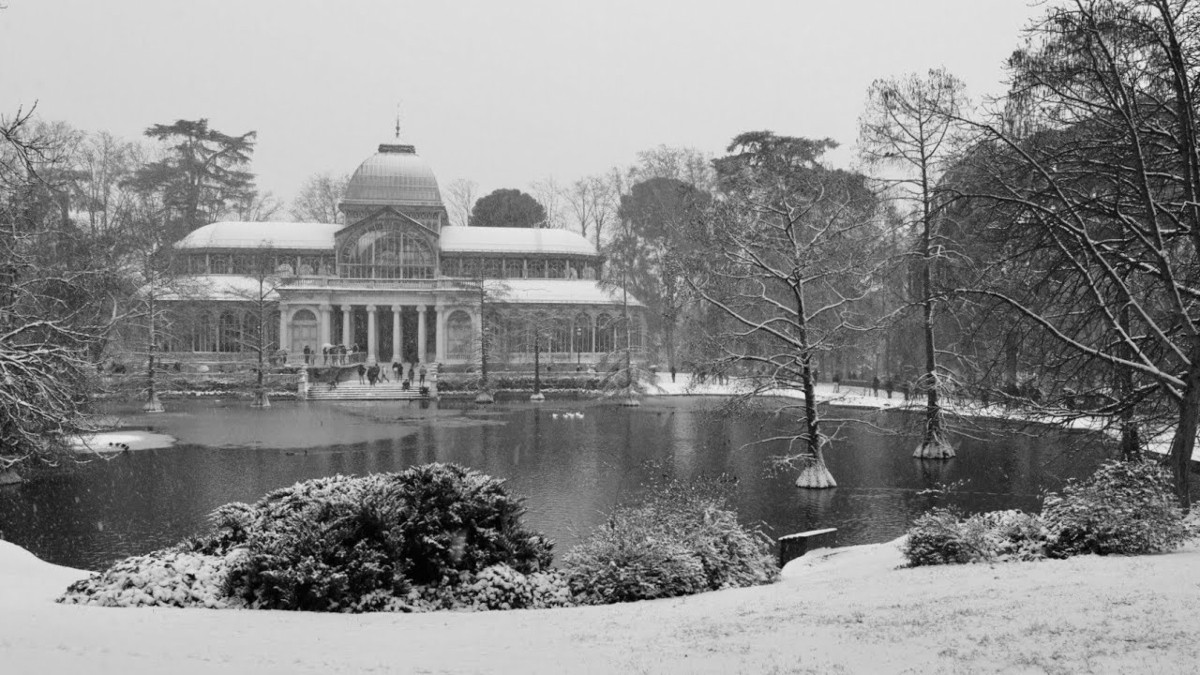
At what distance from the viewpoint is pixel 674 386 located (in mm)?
43562

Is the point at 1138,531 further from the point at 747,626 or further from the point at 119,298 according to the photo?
the point at 119,298

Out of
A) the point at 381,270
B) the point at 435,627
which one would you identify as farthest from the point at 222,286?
the point at 435,627

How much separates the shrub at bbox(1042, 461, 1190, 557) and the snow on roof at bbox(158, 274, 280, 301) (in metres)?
33.3

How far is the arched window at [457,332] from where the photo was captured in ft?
160

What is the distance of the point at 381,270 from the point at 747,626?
4629cm

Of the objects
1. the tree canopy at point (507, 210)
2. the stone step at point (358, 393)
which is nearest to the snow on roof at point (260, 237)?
the stone step at point (358, 393)

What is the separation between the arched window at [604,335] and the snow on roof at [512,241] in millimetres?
6451

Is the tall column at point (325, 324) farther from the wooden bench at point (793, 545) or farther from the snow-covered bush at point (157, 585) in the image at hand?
the snow-covered bush at point (157, 585)

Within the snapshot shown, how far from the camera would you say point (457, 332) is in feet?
161

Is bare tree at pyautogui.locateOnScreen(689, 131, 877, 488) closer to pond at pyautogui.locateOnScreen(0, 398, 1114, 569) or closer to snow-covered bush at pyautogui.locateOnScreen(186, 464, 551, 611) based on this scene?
pond at pyautogui.locateOnScreen(0, 398, 1114, 569)

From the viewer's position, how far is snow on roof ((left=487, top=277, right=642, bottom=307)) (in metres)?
48.2

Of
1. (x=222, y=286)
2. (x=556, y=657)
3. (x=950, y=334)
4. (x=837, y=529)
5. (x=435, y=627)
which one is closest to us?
(x=556, y=657)

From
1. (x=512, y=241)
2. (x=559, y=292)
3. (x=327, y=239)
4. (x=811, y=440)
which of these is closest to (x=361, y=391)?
(x=559, y=292)

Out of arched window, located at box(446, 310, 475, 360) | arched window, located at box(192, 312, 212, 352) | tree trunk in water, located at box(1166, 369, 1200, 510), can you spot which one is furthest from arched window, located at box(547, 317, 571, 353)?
tree trunk in water, located at box(1166, 369, 1200, 510)
